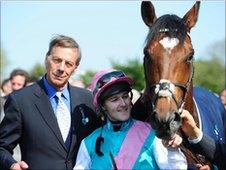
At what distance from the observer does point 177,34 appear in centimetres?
399

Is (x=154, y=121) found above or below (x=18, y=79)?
above

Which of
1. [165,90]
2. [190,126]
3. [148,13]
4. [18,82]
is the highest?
[148,13]

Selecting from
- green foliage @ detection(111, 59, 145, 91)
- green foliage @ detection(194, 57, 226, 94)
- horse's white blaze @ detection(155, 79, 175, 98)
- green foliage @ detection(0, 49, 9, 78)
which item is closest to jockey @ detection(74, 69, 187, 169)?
horse's white blaze @ detection(155, 79, 175, 98)

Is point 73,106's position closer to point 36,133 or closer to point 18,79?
point 36,133

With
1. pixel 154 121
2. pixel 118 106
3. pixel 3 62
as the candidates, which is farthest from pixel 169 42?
pixel 3 62

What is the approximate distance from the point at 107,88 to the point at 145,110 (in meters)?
0.55

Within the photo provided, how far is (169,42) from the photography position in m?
3.94

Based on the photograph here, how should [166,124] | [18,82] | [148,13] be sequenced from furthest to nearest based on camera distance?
[18,82]
[148,13]
[166,124]

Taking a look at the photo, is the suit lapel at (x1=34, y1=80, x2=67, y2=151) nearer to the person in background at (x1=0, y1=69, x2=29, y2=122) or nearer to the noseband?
the noseband

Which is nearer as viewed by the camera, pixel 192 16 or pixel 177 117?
pixel 177 117

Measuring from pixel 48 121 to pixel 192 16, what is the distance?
170 cm

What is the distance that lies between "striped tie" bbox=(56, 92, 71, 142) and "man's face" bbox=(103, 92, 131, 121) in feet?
1.76

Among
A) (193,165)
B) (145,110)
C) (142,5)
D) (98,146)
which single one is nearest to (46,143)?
(98,146)

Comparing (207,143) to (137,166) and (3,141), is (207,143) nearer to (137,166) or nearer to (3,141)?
(137,166)
